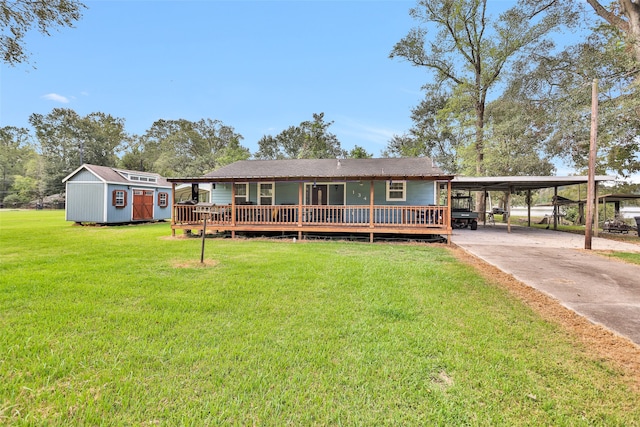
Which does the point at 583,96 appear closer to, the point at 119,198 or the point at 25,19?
the point at 25,19

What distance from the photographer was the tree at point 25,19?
6.35 metres

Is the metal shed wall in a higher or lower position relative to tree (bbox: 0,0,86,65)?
lower

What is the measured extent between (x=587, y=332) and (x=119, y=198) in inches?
770

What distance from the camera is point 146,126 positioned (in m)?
47.1

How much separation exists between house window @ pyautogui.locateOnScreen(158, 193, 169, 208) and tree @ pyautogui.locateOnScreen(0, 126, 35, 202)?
4584 cm

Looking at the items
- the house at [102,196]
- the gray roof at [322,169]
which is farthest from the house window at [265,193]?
the house at [102,196]

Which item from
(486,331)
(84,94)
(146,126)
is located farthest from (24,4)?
(146,126)

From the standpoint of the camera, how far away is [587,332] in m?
3.05

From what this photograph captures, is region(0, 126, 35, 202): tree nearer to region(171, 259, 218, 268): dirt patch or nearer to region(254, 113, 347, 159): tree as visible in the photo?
region(254, 113, 347, 159): tree

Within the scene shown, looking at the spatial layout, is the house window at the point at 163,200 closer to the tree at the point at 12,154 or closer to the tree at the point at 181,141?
the tree at the point at 181,141

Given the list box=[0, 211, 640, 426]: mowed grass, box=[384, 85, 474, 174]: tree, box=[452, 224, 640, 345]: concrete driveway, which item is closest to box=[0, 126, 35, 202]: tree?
box=[384, 85, 474, 174]: tree

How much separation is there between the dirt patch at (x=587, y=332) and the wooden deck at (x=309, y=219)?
5.15 meters

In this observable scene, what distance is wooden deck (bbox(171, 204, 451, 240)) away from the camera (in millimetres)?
10062

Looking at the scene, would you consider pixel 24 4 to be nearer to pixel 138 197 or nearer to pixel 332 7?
pixel 138 197
